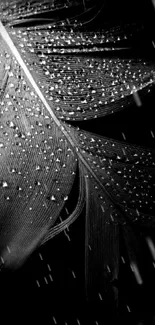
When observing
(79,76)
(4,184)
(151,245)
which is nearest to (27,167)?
(4,184)

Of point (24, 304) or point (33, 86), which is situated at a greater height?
point (33, 86)

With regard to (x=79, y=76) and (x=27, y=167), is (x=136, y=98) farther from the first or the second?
(x=27, y=167)

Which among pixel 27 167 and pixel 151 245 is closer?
pixel 27 167

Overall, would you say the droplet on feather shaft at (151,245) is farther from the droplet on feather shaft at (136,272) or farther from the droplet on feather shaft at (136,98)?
the droplet on feather shaft at (136,98)

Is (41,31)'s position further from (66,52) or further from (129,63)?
(129,63)

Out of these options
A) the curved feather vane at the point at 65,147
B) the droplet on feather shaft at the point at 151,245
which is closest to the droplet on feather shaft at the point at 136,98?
the curved feather vane at the point at 65,147

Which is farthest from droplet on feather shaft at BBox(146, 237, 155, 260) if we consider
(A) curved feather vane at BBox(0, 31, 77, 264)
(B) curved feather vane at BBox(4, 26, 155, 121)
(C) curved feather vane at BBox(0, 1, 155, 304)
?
(B) curved feather vane at BBox(4, 26, 155, 121)

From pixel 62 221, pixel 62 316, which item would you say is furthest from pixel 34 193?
pixel 62 316

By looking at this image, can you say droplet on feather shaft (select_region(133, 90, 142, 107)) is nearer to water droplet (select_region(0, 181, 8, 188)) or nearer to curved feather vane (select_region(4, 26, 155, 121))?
curved feather vane (select_region(4, 26, 155, 121))

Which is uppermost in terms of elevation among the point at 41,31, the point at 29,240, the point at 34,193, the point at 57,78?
the point at 41,31
